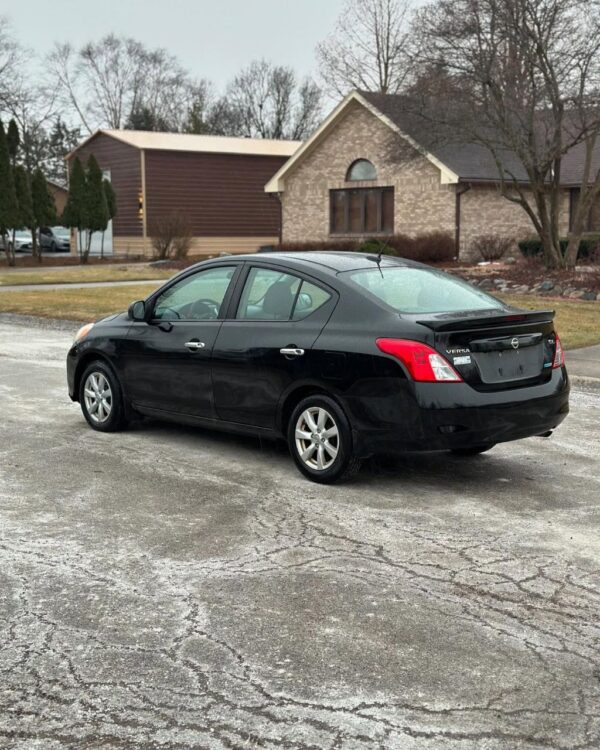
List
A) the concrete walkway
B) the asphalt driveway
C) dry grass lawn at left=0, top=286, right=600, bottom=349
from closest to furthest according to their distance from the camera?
the asphalt driveway → dry grass lawn at left=0, top=286, right=600, bottom=349 → the concrete walkway

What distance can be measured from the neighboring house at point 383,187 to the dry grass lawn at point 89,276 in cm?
704

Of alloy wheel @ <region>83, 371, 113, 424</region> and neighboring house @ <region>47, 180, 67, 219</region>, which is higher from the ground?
neighboring house @ <region>47, 180, 67, 219</region>

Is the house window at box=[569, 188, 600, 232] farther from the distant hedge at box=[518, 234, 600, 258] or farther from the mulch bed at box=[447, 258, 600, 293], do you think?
the mulch bed at box=[447, 258, 600, 293]

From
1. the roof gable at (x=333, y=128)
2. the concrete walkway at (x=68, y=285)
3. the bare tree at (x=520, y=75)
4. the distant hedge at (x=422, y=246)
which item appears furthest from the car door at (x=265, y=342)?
the distant hedge at (x=422, y=246)

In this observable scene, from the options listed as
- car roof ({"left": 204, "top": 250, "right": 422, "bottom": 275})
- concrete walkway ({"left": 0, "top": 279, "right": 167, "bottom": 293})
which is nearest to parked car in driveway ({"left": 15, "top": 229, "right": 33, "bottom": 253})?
concrete walkway ({"left": 0, "top": 279, "right": 167, "bottom": 293})

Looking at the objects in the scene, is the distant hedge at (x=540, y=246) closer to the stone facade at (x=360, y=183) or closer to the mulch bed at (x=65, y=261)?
the stone facade at (x=360, y=183)

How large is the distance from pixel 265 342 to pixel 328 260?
2.69 feet

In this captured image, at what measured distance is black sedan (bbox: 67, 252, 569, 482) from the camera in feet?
22.3

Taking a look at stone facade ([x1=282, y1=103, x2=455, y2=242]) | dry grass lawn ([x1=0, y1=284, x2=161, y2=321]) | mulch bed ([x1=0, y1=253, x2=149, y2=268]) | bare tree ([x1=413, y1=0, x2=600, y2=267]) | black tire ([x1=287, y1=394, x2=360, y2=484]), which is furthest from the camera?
mulch bed ([x1=0, y1=253, x2=149, y2=268])

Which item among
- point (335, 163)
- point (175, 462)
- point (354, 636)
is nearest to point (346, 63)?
point (335, 163)

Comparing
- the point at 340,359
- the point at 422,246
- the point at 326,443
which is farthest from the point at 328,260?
the point at 422,246

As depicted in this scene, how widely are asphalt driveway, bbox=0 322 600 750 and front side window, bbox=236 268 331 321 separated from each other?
3.72ft

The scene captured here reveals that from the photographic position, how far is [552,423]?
7.32 m

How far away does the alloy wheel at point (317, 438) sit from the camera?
7.14 m
